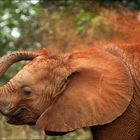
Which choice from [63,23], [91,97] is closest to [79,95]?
[91,97]

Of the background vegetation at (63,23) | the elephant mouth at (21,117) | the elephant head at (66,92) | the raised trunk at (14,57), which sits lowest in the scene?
the background vegetation at (63,23)

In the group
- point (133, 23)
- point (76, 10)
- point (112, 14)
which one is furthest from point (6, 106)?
point (76, 10)

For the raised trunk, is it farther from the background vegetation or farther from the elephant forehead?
the background vegetation

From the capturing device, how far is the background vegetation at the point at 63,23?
15.3m

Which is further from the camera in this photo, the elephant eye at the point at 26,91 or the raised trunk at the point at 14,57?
the raised trunk at the point at 14,57

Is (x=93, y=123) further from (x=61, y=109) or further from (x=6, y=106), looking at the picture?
(x=6, y=106)

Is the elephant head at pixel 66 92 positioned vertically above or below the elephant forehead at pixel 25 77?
below

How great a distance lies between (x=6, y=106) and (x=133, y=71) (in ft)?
3.96

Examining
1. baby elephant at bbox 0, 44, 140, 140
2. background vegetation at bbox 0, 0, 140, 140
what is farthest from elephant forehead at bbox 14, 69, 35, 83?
background vegetation at bbox 0, 0, 140, 140

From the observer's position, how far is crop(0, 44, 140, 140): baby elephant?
6.50 metres

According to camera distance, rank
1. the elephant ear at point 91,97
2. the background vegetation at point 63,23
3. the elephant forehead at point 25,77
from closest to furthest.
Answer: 1. the elephant ear at point 91,97
2. the elephant forehead at point 25,77
3. the background vegetation at point 63,23

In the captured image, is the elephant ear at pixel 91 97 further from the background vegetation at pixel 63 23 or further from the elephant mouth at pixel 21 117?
the background vegetation at pixel 63 23

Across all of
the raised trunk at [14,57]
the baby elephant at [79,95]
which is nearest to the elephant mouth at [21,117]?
the baby elephant at [79,95]

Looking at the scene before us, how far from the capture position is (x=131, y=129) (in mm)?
6543
